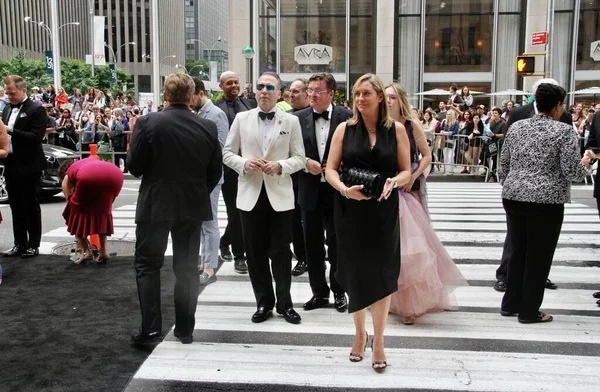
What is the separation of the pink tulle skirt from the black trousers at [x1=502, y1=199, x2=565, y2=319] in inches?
21.3

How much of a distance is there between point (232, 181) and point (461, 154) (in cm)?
1281

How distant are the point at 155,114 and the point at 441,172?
15.4m

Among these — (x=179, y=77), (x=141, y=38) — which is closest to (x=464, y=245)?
(x=179, y=77)

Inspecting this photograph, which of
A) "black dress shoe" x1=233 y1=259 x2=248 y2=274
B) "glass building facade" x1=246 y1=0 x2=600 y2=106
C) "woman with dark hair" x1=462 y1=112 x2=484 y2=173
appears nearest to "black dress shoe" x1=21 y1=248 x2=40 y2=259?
"black dress shoe" x1=233 y1=259 x2=248 y2=274

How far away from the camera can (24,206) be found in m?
8.35

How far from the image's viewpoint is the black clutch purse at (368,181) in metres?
4.35

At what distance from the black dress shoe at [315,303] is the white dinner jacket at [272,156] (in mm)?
989

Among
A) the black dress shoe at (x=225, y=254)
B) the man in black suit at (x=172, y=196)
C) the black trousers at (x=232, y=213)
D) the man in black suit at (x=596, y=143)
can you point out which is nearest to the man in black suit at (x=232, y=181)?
the black trousers at (x=232, y=213)

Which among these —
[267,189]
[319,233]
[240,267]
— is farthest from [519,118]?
[240,267]

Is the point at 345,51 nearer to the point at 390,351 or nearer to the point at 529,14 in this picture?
the point at 529,14

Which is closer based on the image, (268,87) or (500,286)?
(268,87)

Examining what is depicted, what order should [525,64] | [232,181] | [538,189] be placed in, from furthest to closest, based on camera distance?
1. [525,64]
2. [232,181]
3. [538,189]

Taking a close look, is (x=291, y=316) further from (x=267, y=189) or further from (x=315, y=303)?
(x=267, y=189)

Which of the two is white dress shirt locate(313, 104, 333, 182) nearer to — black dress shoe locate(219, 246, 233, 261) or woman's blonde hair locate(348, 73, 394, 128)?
woman's blonde hair locate(348, 73, 394, 128)
